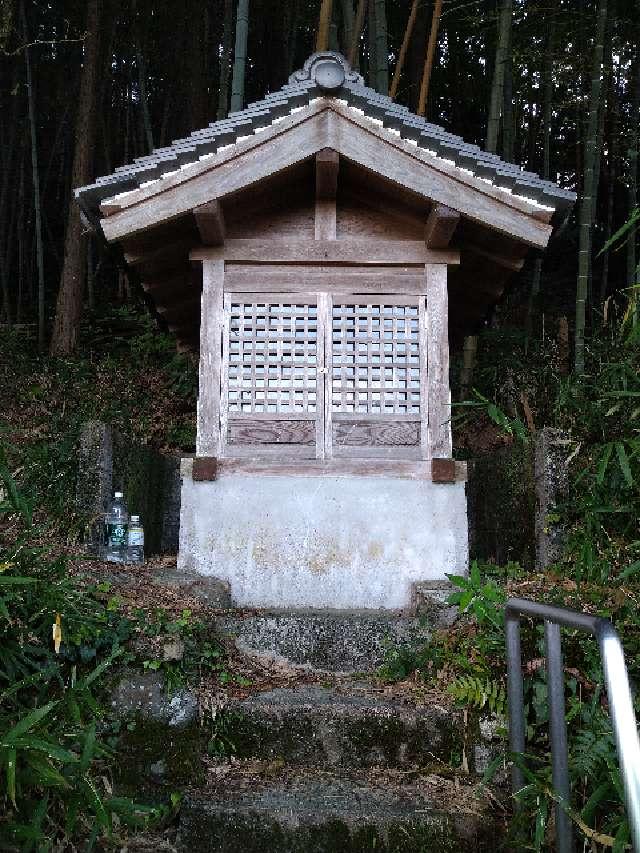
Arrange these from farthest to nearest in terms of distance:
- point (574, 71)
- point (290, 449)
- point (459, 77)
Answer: point (459, 77) → point (574, 71) → point (290, 449)

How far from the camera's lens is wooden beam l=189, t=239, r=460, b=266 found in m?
5.69

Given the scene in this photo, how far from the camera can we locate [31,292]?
14.2 meters

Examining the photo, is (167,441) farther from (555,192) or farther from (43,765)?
(43,765)

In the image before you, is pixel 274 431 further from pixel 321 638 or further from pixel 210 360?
pixel 321 638

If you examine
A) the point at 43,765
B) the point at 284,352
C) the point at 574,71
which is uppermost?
the point at 574,71

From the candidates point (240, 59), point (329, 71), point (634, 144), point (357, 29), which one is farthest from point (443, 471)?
point (634, 144)

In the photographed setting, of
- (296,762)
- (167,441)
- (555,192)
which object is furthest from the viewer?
(167,441)

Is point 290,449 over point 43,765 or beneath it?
over

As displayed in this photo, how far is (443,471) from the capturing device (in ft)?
17.8

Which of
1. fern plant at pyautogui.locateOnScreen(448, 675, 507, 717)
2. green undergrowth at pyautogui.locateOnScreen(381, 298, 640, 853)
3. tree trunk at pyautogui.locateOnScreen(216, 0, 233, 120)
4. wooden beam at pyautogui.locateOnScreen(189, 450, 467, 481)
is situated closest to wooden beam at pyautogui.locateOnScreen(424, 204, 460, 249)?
green undergrowth at pyautogui.locateOnScreen(381, 298, 640, 853)

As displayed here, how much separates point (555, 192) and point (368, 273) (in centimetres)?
131

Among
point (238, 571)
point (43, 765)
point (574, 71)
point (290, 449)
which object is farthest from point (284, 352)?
point (574, 71)

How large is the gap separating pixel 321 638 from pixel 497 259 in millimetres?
2920

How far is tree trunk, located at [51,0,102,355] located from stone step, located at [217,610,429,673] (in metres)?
7.20
